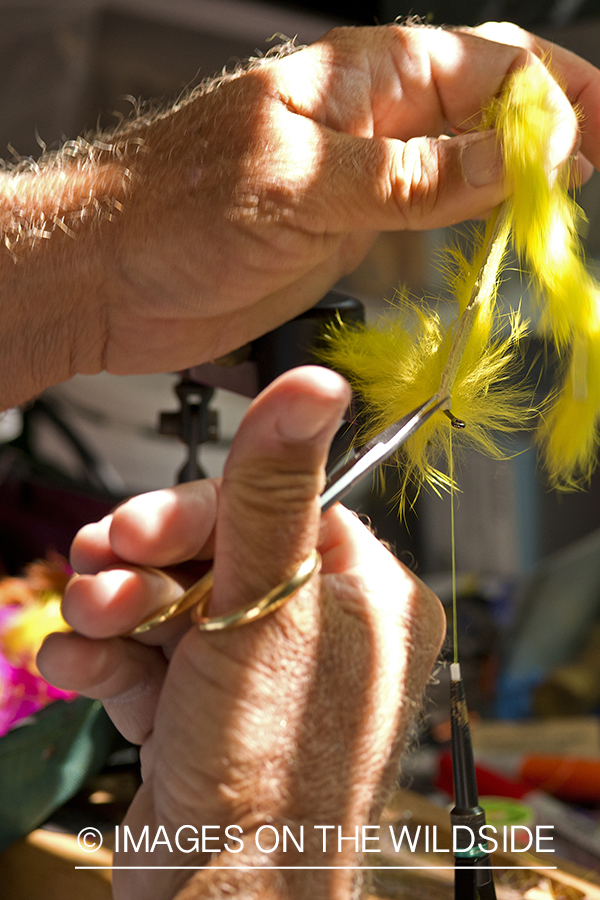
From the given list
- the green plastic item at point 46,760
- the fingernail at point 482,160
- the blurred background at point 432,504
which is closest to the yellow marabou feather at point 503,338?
the fingernail at point 482,160

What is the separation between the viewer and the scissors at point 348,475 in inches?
17.1

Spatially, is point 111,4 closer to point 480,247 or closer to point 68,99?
point 68,99

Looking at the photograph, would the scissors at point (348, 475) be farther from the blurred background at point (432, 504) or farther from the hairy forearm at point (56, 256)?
the blurred background at point (432, 504)

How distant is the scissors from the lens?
0.43 m

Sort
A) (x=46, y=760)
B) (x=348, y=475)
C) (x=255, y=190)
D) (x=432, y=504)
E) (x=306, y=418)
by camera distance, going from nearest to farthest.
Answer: (x=306, y=418)
(x=348, y=475)
(x=255, y=190)
(x=46, y=760)
(x=432, y=504)

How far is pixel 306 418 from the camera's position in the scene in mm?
343

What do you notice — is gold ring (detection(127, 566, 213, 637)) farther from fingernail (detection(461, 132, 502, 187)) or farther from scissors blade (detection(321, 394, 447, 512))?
fingernail (detection(461, 132, 502, 187))

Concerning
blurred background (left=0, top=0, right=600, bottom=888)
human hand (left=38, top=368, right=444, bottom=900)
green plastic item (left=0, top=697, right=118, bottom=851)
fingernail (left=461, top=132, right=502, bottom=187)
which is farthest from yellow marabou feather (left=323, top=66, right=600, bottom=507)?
blurred background (left=0, top=0, right=600, bottom=888)

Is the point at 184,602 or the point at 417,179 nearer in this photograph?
the point at 184,602

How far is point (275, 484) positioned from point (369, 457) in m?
0.11

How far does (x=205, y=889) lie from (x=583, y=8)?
6.31ft

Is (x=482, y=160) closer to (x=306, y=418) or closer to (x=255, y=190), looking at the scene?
(x=255, y=190)

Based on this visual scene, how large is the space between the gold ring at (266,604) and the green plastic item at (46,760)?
37cm

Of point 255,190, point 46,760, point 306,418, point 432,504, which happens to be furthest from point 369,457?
point 432,504
